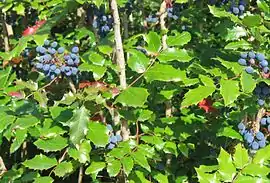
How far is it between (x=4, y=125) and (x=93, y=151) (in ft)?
1.15

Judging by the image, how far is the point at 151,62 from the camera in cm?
193

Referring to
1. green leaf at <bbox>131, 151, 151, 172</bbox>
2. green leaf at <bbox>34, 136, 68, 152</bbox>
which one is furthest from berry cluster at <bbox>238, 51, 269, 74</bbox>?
green leaf at <bbox>34, 136, 68, 152</bbox>

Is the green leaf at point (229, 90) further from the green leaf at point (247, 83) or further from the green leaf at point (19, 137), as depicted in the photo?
the green leaf at point (19, 137)

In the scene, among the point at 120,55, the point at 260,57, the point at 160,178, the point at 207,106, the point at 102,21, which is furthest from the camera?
the point at 102,21

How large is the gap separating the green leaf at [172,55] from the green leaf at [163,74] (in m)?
0.06

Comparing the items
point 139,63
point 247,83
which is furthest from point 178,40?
point 247,83

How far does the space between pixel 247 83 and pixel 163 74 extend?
305 millimetres

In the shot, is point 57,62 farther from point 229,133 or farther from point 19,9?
point 19,9

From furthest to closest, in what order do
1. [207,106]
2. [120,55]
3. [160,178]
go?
[207,106] < [160,178] < [120,55]

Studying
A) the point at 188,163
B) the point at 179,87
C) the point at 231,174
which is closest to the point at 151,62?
the point at 179,87

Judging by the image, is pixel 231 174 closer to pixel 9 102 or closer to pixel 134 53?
pixel 134 53

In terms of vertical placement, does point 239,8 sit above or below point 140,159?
above

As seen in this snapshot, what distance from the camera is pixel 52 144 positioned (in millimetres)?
1828

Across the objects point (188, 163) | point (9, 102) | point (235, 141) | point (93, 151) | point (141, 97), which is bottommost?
point (188, 163)
